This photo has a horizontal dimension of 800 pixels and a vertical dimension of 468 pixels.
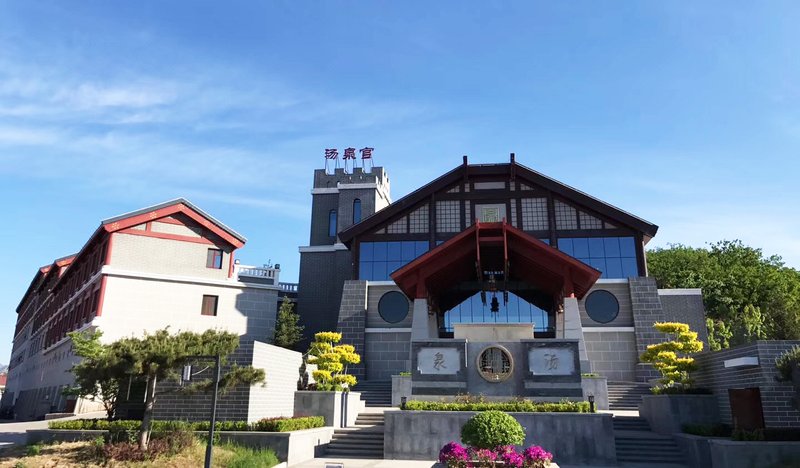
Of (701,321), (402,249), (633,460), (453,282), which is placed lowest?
(633,460)

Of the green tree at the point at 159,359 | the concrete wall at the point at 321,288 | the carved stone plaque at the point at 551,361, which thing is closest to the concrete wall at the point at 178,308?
the concrete wall at the point at 321,288

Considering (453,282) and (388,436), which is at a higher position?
(453,282)

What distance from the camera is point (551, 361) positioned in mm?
21000

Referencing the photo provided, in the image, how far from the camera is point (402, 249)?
111 feet

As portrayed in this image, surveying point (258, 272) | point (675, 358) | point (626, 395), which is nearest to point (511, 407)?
point (675, 358)

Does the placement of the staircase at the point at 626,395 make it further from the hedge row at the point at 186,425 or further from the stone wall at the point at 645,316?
the hedge row at the point at 186,425

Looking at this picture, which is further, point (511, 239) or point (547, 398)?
point (511, 239)

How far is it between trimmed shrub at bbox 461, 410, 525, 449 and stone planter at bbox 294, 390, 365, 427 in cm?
897

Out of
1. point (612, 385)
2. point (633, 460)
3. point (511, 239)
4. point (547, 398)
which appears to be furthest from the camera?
point (612, 385)

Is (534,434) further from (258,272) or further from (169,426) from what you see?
(258,272)

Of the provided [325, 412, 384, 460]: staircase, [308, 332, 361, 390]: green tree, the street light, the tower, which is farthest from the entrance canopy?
the street light

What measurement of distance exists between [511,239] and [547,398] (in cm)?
779

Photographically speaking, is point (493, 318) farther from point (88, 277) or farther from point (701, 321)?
point (88, 277)

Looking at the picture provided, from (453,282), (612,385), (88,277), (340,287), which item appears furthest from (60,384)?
(612,385)
